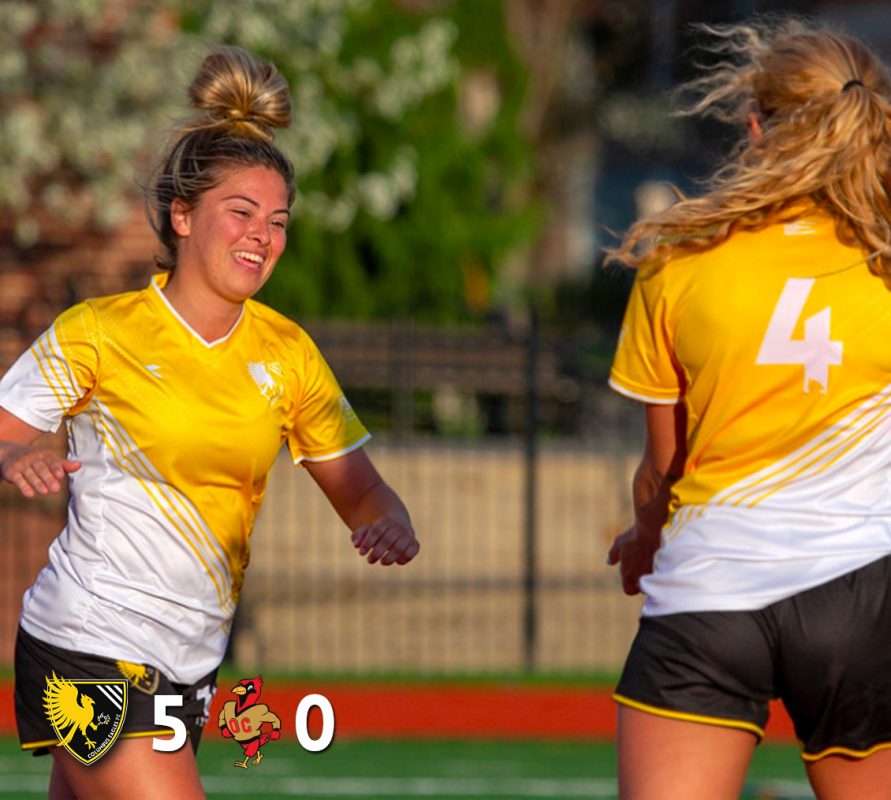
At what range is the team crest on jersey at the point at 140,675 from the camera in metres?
4.20

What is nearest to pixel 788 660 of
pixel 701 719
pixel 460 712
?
pixel 701 719

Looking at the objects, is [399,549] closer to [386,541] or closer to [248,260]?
[386,541]

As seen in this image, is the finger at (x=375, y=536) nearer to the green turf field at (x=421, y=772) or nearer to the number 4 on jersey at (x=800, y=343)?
the number 4 on jersey at (x=800, y=343)

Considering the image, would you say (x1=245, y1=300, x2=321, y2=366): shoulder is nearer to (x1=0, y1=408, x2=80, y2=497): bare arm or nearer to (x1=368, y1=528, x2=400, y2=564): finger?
(x1=368, y1=528, x2=400, y2=564): finger

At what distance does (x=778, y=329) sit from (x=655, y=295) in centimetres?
28

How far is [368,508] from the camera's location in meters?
4.62

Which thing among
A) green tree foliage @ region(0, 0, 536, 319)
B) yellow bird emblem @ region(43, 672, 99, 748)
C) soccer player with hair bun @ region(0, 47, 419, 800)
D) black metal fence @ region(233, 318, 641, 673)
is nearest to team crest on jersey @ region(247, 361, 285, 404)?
soccer player with hair bun @ region(0, 47, 419, 800)

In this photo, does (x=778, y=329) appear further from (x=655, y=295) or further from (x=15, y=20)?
(x=15, y=20)

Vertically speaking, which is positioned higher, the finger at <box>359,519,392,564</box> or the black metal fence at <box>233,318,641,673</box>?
the finger at <box>359,519,392,564</box>

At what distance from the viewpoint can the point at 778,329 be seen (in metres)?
3.77

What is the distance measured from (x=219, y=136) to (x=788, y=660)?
1.79m

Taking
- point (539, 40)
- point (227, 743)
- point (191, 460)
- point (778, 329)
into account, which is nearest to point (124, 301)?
point (191, 460)

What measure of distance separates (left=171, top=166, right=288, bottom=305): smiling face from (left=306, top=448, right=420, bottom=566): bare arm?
1.63 feet

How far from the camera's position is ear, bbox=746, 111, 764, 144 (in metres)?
4.05
